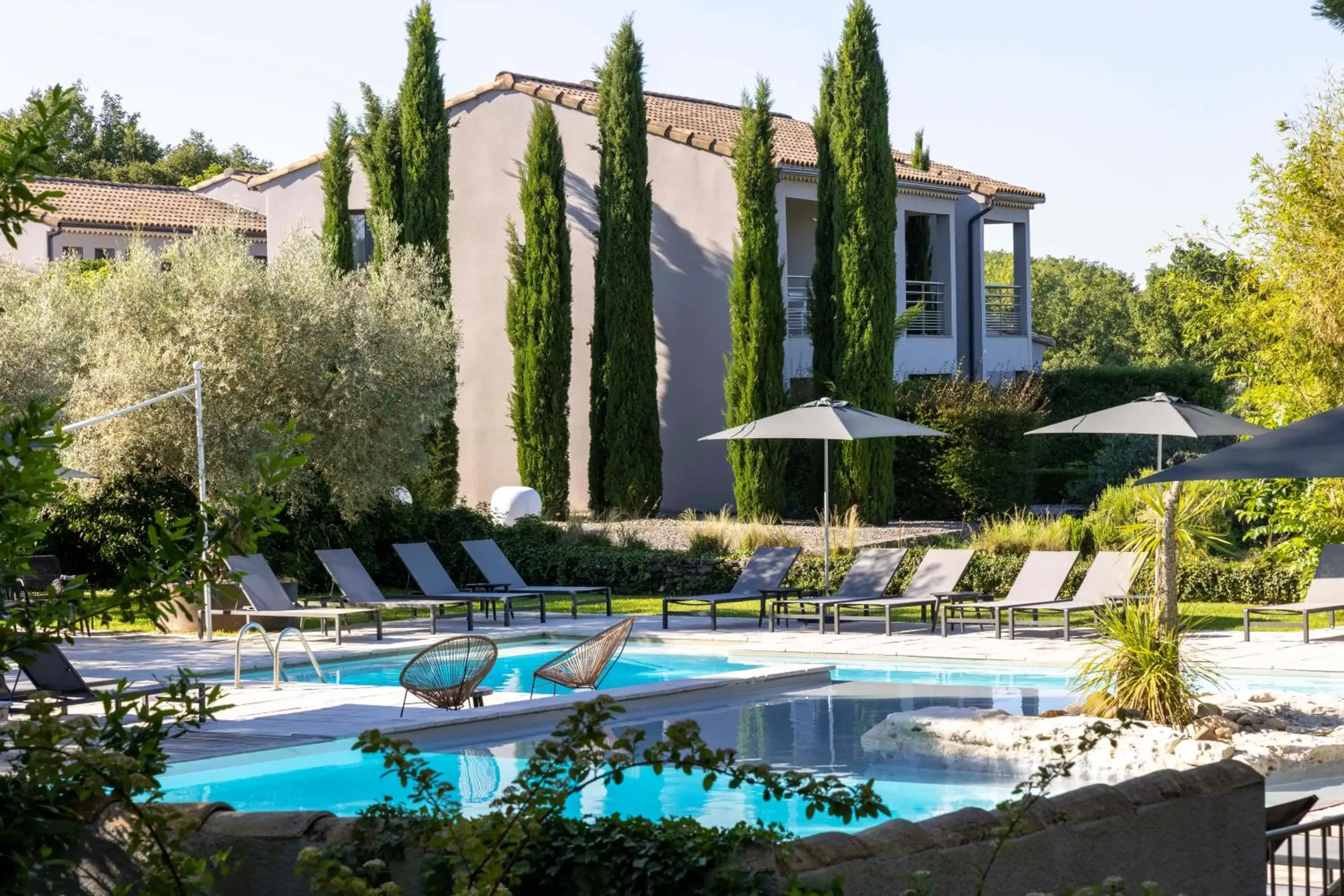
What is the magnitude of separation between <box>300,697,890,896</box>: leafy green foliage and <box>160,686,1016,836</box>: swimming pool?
169 inches

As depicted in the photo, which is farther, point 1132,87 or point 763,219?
point 763,219

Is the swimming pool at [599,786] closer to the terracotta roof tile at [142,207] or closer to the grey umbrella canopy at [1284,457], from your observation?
the grey umbrella canopy at [1284,457]

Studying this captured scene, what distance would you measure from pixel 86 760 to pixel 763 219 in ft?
76.0

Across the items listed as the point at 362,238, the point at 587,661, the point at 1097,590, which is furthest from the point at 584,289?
the point at 587,661

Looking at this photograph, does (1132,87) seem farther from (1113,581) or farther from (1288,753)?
(1288,753)

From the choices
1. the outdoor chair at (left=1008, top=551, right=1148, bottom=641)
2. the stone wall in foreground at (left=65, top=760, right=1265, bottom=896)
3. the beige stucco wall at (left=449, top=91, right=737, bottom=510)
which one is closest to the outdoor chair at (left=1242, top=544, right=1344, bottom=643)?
the outdoor chair at (left=1008, top=551, right=1148, bottom=641)

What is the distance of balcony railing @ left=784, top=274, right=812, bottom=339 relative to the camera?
92.9ft

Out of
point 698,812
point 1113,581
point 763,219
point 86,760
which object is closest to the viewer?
point 86,760

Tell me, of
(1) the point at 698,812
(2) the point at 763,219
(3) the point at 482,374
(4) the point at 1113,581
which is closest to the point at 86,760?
(1) the point at 698,812

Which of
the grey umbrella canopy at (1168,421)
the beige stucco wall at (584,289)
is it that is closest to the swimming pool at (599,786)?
the grey umbrella canopy at (1168,421)

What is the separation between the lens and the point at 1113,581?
51.1 ft

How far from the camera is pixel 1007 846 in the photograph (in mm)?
4570

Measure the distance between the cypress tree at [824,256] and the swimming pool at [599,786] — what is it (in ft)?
50.9

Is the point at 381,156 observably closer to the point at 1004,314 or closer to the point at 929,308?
A: the point at 929,308
